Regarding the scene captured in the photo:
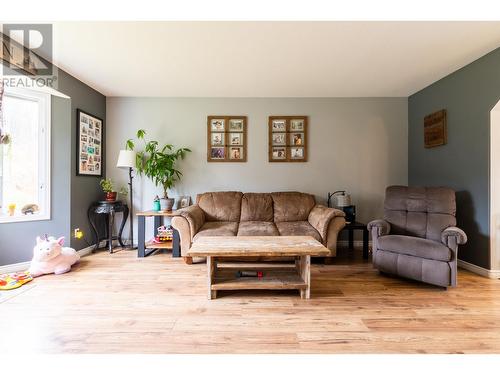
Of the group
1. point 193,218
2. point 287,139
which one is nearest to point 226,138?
point 287,139

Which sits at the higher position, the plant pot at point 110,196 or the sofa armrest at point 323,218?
the plant pot at point 110,196

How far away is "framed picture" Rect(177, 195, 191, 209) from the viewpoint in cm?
386

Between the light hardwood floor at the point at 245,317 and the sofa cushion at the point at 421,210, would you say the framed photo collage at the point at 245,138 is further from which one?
the light hardwood floor at the point at 245,317

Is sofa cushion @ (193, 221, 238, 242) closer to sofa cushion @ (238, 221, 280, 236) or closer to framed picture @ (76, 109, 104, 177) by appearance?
sofa cushion @ (238, 221, 280, 236)

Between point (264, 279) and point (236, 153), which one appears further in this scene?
point (236, 153)

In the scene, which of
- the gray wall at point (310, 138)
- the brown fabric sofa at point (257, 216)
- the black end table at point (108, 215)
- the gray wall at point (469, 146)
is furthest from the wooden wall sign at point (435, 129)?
the black end table at point (108, 215)

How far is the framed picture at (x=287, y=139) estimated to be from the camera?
12.8 ft

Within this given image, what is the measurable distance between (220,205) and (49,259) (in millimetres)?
2040

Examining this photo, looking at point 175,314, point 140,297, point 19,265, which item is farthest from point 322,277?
point 19,265

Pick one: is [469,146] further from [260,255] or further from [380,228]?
[260,255]

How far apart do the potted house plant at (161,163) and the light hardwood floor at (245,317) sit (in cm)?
148

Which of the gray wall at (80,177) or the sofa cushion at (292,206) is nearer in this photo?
the gray wall at (80,177)

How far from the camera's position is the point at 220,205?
3564 millimetres

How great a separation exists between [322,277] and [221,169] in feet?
7.29
